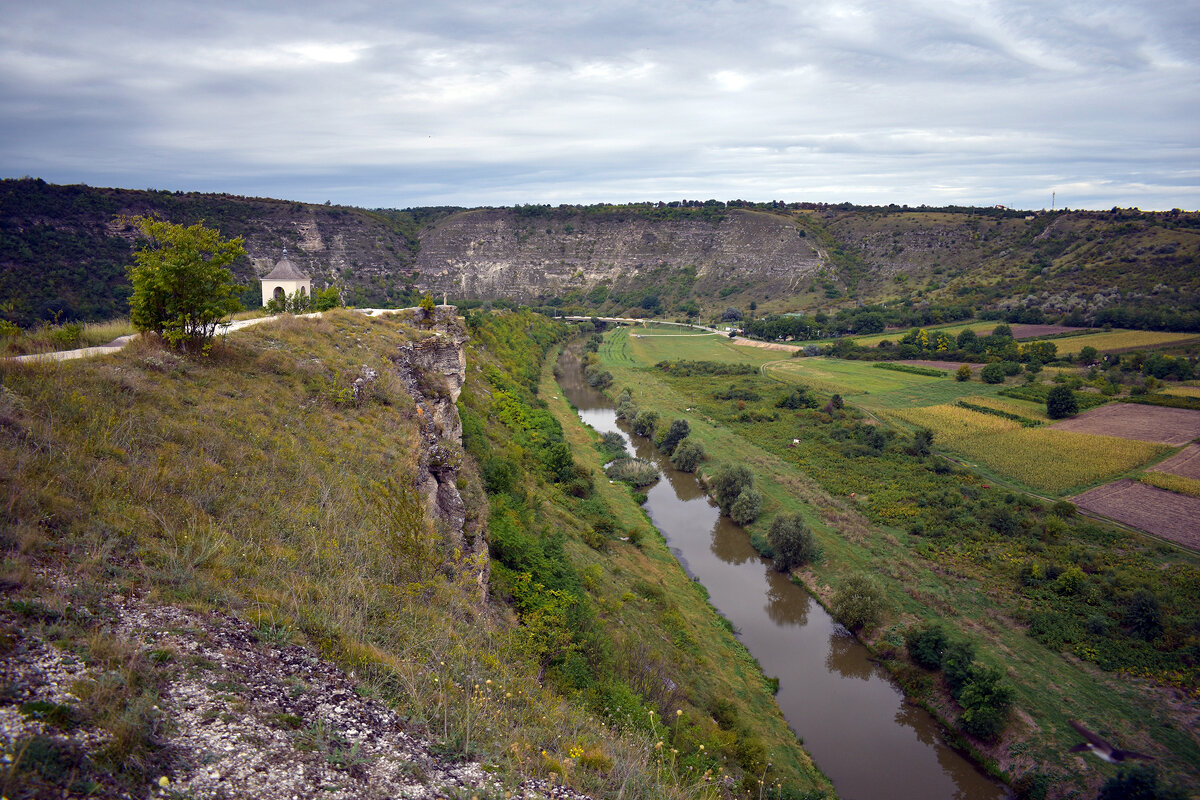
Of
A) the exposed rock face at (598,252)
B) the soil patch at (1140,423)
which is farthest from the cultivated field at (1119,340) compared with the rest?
the exposed rock face at (598,252)

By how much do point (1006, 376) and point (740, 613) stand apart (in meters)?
51.2

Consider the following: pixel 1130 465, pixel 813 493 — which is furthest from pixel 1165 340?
pixel 813 493


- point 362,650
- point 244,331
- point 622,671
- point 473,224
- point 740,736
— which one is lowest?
point 740,736

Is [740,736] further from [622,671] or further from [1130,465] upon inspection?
[1130,465]

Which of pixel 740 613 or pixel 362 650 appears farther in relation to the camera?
pixel 740 613

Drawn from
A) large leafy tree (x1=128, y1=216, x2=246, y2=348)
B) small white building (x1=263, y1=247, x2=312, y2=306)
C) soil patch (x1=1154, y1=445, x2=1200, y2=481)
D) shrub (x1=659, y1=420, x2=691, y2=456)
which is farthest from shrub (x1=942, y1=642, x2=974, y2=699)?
small white building (x1=263, y1=247, x2=312, y2=306)

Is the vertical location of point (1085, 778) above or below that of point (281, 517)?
below

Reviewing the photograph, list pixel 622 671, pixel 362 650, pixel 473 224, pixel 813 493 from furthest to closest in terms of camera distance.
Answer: pixel 473 224
pixel 813 493
pixel 622 671
pixel 362 650

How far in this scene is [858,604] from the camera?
911 inches

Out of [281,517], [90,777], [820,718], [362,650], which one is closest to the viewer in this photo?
[90,777]

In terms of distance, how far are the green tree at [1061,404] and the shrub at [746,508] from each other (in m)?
31.4

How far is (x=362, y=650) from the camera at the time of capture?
7188 mm

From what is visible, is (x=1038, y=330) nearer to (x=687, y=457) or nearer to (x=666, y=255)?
(x=687, y=457)

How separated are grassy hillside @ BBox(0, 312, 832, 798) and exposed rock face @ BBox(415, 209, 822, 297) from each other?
335 ft
